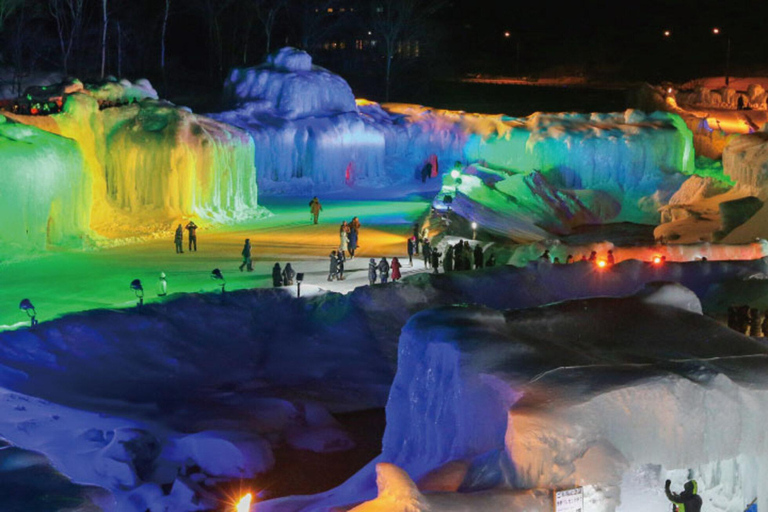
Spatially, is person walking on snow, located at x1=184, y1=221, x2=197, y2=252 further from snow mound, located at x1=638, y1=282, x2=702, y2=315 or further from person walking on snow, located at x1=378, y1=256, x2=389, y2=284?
snow mound, located at x1=638, y1=282, x2=702, y2=315

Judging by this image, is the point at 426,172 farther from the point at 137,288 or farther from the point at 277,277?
the point at 137,288

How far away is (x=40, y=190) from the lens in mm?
25016

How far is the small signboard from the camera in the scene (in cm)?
841

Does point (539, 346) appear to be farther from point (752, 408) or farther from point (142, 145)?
point (142, 145)

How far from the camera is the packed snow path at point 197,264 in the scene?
21578mm

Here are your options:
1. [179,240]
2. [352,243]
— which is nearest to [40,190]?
A: [179,240]

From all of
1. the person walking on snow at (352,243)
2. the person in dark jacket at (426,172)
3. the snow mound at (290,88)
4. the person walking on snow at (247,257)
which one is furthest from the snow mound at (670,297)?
the person in dark jacket at (426,172)

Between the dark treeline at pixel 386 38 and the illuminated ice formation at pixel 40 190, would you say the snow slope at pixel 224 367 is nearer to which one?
the illuminated ice formation at pixel 40 190

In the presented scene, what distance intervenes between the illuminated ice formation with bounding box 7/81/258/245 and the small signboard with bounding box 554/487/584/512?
21637 mm

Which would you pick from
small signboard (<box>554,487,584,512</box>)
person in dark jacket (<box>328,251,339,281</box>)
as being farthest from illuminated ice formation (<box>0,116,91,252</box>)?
small signboard (<box>554,487,584,512</box>)

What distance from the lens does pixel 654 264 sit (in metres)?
19.7

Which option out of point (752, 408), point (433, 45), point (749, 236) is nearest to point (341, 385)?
point (752, 408)

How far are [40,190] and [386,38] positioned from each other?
1290 inches

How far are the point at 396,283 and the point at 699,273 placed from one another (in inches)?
222
